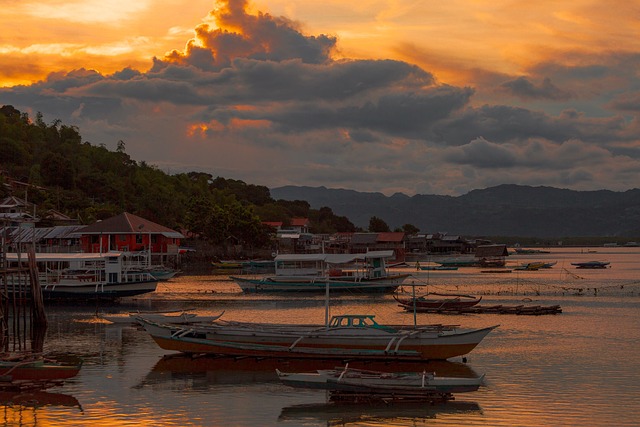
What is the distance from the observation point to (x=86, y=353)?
1612 inches

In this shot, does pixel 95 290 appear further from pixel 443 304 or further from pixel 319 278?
pixel 443 304

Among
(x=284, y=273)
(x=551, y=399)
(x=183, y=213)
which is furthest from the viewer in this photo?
(x=183, y=213)

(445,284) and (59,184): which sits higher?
(59,184)

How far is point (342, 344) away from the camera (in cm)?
3622

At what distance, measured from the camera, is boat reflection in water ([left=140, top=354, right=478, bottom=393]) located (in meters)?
34.4

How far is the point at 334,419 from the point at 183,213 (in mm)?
142834

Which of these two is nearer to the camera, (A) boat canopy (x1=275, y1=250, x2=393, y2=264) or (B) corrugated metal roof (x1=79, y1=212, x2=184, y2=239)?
(A) boat canopy (x1=275, y1=250, x2=393, y2=264)

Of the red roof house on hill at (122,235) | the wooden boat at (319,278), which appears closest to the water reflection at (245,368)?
the wooden boat at (319,278)

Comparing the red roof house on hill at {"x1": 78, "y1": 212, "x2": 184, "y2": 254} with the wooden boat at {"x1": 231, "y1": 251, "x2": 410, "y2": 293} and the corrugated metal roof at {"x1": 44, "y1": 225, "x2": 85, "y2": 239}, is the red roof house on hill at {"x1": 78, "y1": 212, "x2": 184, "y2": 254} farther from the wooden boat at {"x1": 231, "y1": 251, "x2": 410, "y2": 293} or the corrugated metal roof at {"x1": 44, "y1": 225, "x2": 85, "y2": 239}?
the wooden boat at {"x1": 231, "y1": 251, "x2": 410, "y2": 293}

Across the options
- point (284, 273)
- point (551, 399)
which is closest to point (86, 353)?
point (551, 399)

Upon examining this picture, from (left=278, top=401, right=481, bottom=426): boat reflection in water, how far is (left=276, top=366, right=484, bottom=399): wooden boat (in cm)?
45

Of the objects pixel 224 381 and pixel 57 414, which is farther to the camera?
pixel 224 381

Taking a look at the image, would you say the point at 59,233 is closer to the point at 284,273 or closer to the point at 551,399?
the point at 284,273

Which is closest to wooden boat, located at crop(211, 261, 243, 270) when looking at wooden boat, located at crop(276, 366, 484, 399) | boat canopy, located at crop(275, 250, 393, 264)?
boat canopy, located at crop(275, 250, 393, 264)
